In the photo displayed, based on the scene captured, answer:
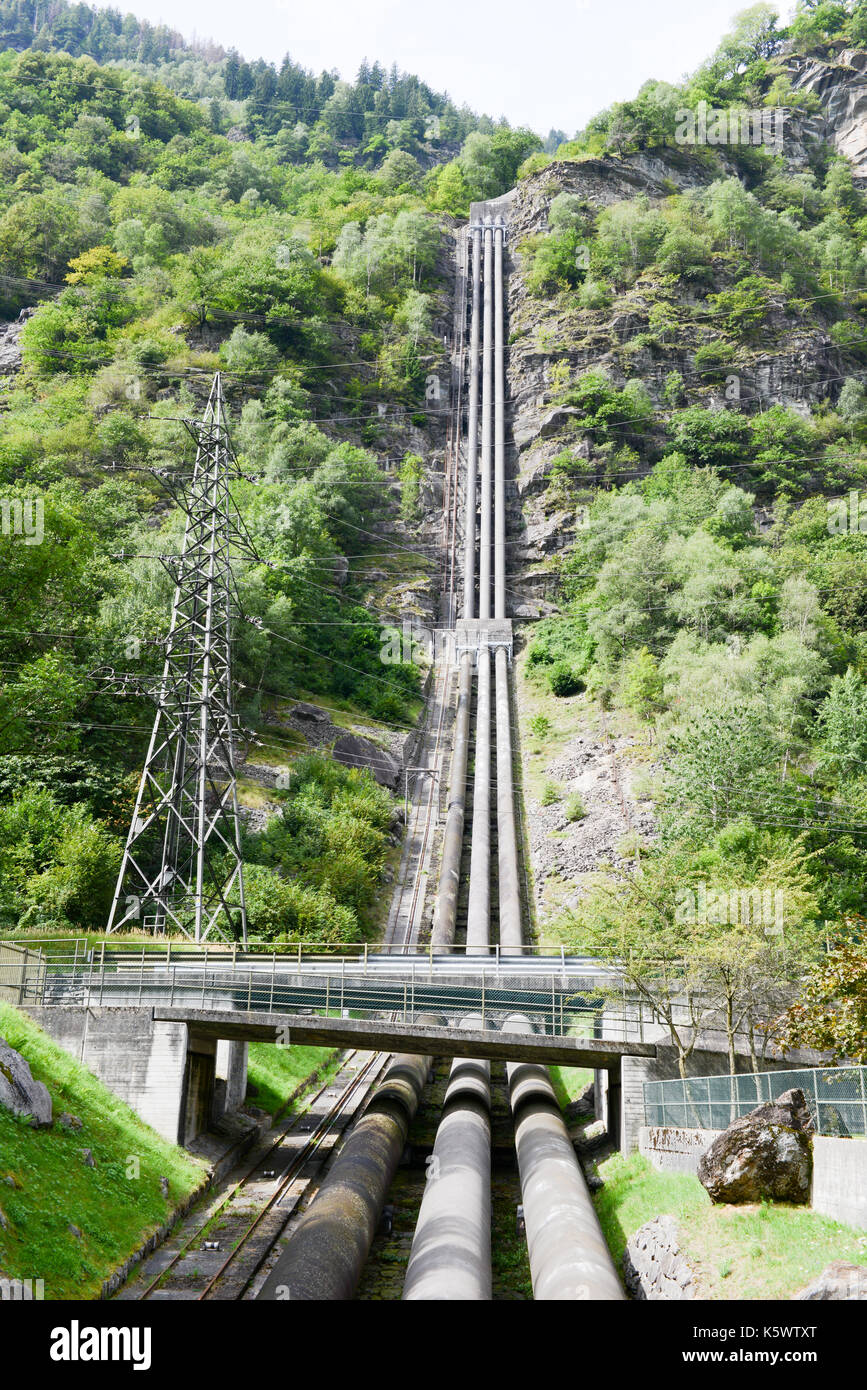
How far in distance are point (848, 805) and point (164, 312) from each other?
69.9 meters

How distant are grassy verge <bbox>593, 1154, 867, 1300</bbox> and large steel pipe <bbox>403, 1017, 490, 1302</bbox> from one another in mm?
2893

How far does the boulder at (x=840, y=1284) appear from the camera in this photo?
9516mm

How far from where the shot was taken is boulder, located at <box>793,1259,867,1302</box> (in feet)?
31.2

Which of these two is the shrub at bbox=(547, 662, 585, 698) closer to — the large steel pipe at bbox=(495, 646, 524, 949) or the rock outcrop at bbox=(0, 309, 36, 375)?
the large steel pipe at bbox=(495, 646, 524, 949)

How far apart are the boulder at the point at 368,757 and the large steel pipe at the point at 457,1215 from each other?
25905 mm

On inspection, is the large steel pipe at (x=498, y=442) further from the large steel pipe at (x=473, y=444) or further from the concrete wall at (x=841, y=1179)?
the concrete wall at (x=841, y=1179)

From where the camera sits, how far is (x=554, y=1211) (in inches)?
577

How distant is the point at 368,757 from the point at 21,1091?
32.9 meters

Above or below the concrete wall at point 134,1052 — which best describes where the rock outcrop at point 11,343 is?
above

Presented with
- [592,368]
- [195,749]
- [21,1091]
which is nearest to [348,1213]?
[21,1091]

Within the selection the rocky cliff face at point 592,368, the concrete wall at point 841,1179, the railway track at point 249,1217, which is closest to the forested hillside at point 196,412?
the rocky cliff face at point 592,368

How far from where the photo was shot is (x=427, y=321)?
8844cm

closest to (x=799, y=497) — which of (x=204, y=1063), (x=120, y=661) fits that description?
(x=120, y=661)
